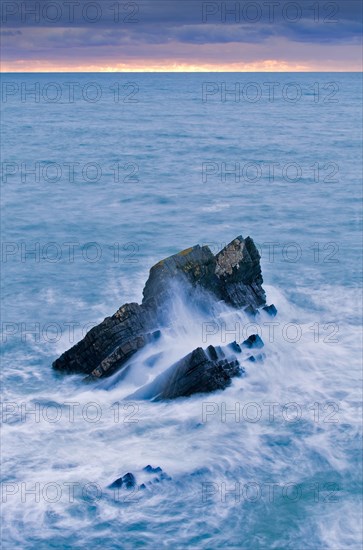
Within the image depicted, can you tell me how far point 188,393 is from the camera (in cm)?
2281

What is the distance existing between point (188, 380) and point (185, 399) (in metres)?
0.61

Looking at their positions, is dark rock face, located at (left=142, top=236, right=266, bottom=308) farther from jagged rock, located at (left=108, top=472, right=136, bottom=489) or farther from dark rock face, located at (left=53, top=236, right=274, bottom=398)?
jagged rock, located at (left=108, top=472, right=136, bottom=489)

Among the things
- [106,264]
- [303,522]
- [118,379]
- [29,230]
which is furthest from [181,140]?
[303,522]

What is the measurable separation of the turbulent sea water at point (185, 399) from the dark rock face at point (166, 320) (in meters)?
0.52

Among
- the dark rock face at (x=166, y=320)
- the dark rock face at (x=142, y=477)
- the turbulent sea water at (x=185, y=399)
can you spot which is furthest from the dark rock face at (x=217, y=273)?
the dark rock face at (x=142, y=477)

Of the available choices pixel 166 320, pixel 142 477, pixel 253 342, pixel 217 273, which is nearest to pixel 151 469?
pixel 142 477

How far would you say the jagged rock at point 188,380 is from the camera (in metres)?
22.8

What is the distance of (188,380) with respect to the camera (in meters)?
22.9

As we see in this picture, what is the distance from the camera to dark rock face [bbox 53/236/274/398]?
23.0m

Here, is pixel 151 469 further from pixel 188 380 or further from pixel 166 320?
pixel 166 320

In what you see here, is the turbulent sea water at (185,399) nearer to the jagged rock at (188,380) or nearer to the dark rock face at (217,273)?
the jagged rock at (188,380)

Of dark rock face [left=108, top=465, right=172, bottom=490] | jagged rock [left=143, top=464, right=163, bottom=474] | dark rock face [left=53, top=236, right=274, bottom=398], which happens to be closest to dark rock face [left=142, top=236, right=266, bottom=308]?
dark rock face [left=53, top=236, right=274, bottom=398]

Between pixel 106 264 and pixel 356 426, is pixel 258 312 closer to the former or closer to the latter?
pixel 356 426

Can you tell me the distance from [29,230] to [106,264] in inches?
356
